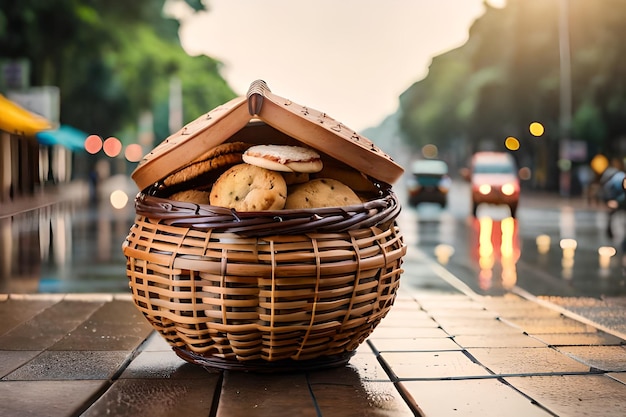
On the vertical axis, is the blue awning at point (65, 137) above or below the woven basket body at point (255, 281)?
above

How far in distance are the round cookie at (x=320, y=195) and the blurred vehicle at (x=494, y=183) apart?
69.5 feet

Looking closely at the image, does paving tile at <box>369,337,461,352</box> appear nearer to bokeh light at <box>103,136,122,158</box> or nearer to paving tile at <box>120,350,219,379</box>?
paving tile at <box>120,350,219,379</box>

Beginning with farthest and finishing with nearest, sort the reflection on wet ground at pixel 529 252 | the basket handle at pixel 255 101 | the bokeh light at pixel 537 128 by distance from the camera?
the bokeh light at pixel 537 128
the reflection on wet ground at pixel 529 252
the basket handle at pixel 255 101

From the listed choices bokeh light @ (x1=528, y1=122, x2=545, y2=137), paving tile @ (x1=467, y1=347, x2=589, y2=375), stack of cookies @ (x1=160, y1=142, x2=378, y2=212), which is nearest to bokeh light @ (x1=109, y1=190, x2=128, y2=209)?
bokeh light @ (x1=528, y1=122, x2=545, y2=137)

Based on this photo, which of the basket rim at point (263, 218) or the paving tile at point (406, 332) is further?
the paving tile at point (406, 332)

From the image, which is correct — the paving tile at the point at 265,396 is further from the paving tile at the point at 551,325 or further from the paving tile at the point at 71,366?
the paving tile at the point at 551,325

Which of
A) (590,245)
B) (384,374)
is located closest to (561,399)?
(384,374)

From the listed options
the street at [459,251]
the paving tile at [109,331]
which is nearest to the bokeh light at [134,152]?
the street at [459,251]

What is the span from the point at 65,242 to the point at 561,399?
13460 millimetres

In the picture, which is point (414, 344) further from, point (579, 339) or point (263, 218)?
point (263, 218)

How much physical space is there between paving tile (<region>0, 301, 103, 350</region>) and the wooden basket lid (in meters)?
1.47

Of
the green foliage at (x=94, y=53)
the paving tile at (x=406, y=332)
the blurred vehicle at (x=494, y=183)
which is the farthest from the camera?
the green foliage at (x=94, y=53)

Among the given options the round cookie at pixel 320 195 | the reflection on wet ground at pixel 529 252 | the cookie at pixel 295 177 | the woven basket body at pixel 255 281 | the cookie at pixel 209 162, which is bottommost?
the reflection on wet ground at pixel 529 252

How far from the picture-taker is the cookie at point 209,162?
4137 mm
